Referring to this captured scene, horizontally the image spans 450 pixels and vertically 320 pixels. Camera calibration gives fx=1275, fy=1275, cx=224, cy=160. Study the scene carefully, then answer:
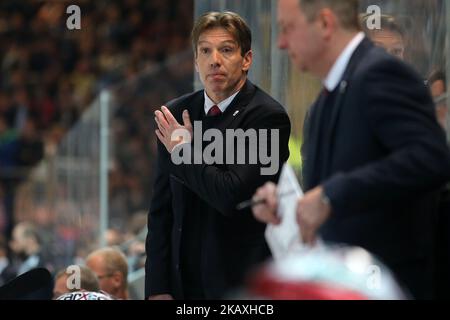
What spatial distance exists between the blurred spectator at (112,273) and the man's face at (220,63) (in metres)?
2.20

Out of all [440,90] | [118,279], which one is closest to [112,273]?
[118,279]

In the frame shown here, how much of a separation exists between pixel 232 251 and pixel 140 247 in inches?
186

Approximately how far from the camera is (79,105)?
16844 mm

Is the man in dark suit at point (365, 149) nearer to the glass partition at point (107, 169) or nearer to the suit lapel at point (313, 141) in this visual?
the suit lapel at point (313, 141)

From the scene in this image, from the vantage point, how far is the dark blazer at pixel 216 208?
13.6 feet

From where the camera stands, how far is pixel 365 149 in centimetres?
317

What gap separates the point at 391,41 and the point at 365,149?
60.7 inches

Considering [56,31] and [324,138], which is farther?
[56,31]

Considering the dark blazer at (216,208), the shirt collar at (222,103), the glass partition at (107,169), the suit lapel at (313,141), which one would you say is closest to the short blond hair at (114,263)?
the dark blazer at (216,208)

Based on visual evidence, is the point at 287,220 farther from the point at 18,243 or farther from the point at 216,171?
the point at 18,243

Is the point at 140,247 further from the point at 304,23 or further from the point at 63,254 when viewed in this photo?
the point at 304,23
